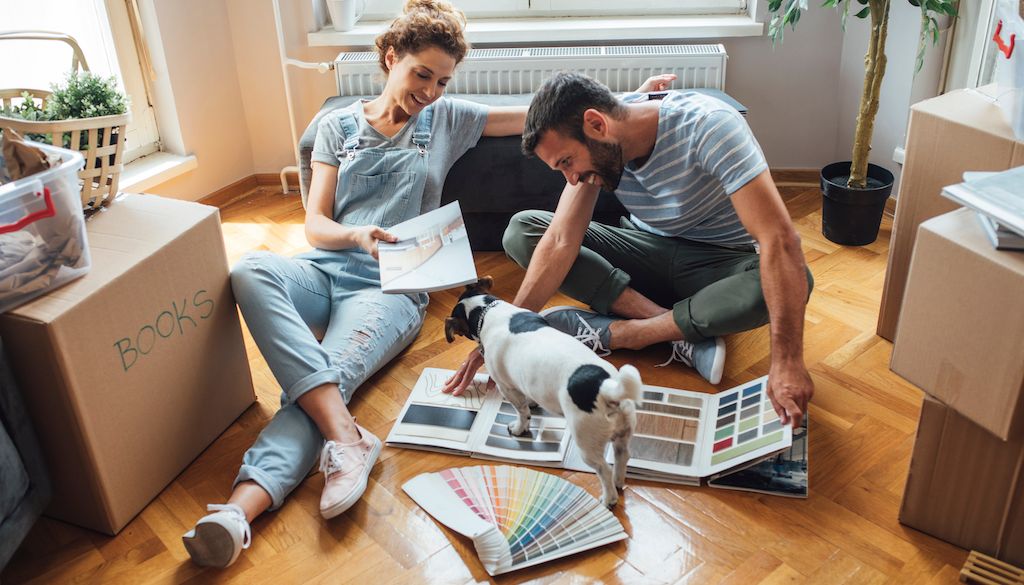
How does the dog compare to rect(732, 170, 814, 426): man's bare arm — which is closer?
the dog

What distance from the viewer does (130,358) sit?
63.6 inches

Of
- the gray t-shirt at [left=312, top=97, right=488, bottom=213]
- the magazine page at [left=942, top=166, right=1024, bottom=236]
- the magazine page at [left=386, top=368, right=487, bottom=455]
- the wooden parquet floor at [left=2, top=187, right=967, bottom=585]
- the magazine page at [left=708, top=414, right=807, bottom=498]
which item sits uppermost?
the magazine page at [left=942, top=166, right=1024, bottom=236]

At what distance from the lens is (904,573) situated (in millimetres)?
1487

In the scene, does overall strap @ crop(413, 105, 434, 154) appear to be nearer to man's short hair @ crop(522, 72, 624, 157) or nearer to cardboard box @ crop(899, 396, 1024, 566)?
man's short hair @ crop(522, 72, 624, 157)

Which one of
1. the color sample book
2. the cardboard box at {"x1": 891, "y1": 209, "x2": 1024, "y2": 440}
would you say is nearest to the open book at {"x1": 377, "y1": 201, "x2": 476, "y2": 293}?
the color sample book

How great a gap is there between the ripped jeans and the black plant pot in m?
1.23

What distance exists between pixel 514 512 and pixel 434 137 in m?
1.01

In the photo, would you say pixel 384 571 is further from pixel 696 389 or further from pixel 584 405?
pixel 696 389

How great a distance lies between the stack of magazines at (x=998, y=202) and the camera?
1.27 meters

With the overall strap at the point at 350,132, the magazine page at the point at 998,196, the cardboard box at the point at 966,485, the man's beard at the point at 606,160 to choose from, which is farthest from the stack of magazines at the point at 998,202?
the overall strap at the point at 350,132

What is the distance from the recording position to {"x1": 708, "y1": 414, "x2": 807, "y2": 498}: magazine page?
167 cm

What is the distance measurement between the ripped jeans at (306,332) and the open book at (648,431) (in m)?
0.16

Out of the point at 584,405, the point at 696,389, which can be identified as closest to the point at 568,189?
the point at 696,389

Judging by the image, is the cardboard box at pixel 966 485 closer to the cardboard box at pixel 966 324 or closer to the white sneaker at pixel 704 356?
the cardboard box at pixel 966 324
